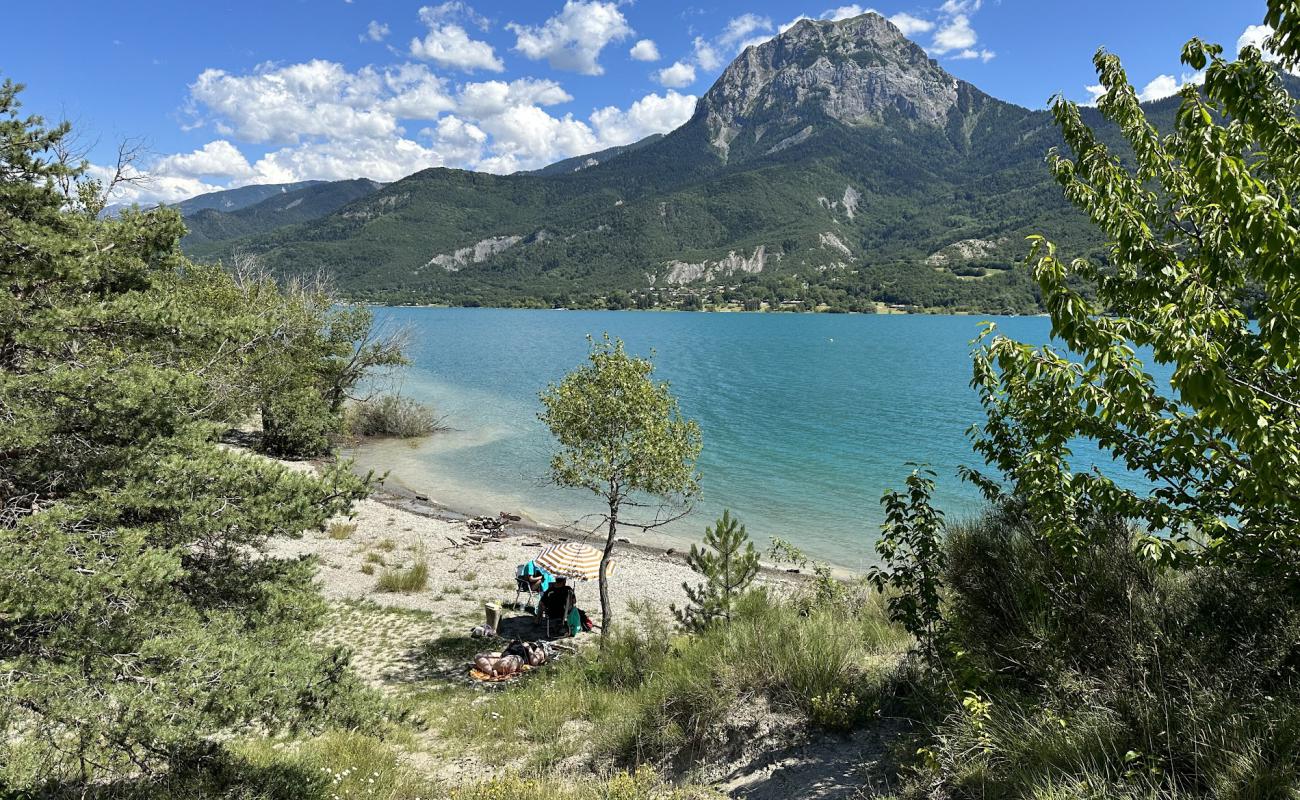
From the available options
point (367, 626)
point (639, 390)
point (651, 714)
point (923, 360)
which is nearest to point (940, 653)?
point (651, 714)

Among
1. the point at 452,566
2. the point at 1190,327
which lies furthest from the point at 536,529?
the point at 1190,327

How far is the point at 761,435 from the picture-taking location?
40.1 metres

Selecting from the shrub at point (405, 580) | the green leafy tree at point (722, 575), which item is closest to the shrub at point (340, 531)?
the shrub at point (405, 580)

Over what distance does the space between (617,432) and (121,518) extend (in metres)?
8.30

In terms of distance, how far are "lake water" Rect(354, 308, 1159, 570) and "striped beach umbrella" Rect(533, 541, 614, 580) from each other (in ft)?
28.6

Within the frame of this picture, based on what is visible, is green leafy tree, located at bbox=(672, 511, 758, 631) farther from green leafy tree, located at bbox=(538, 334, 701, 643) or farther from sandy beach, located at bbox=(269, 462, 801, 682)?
sandy beach, located at bbox=(269, 462, 801, 682)

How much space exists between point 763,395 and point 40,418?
52359mm

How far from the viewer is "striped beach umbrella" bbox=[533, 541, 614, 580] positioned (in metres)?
15.1

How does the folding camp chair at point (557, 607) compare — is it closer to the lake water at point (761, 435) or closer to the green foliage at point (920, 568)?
the lake water at point (761, 435)

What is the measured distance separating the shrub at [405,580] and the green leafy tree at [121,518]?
34.0ft

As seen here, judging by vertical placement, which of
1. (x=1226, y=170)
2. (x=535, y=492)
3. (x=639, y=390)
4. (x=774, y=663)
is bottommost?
(x=535, y=492)

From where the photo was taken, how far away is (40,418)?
5.63m

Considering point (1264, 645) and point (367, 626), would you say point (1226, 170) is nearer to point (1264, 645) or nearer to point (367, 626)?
point (1264, 645)

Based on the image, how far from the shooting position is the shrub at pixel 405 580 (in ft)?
57.8
